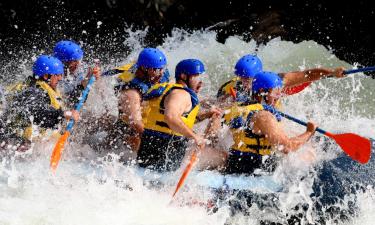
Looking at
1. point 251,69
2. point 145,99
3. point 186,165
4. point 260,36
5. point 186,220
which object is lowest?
point 186,220

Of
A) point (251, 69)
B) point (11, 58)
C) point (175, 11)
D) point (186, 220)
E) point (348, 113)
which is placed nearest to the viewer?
Result: point (186, 220)

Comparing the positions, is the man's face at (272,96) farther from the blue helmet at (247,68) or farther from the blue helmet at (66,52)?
the blue helmet at (66,52)

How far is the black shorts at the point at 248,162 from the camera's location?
5.28 meters

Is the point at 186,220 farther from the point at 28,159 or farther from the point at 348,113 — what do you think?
the point at 348,113

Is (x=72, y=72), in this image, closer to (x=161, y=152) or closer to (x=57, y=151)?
(x=57, y=151)

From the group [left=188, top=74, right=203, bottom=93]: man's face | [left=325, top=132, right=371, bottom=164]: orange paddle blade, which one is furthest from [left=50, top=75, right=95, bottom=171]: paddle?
[left=325, top=132, right=371, bottom=164]: orange paddle blade

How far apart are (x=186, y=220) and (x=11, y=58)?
21.5 feet

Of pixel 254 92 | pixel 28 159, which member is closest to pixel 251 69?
pixel 254 92

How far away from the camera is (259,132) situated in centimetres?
513

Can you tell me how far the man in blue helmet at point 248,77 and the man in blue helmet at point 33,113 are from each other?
146cm

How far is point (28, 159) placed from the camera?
18.6ft

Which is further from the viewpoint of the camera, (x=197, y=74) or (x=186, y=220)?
(x=197, y=74)

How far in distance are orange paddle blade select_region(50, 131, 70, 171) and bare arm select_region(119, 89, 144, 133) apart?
1.84ft

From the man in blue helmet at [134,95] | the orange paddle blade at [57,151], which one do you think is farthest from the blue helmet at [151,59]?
the orange paddle blade at [57,151]
